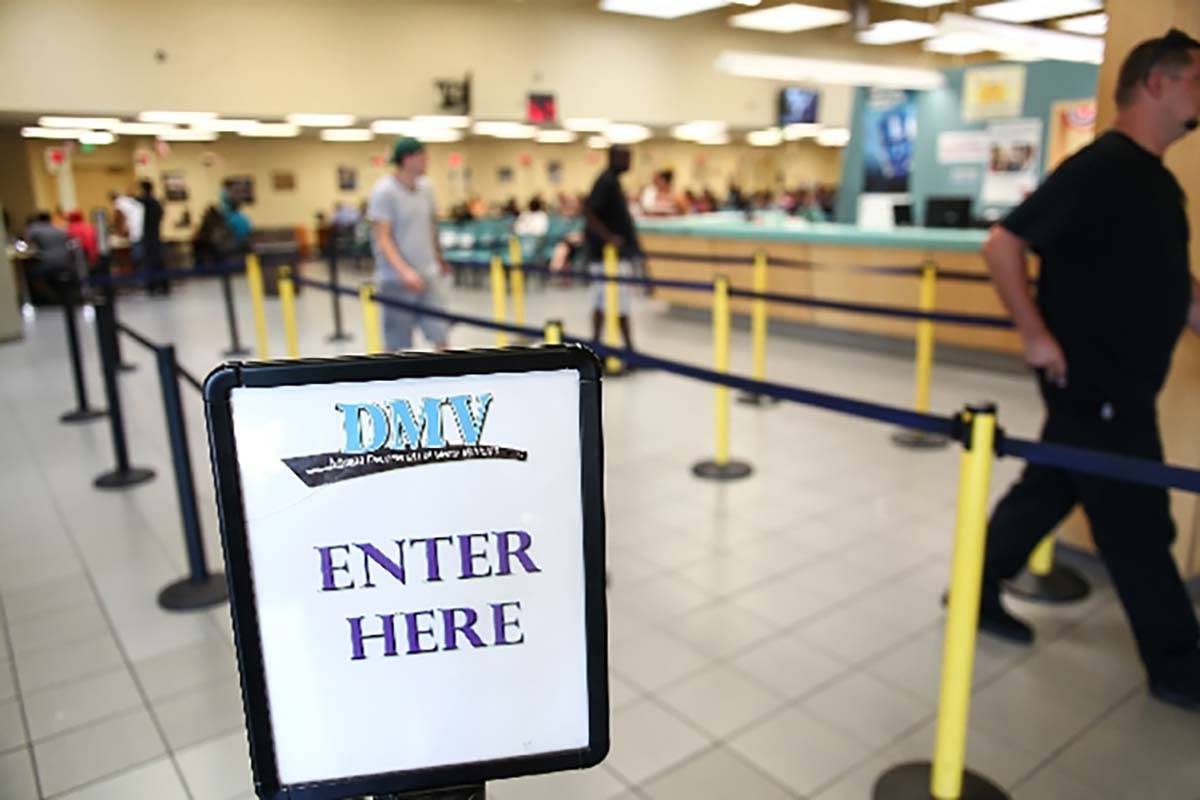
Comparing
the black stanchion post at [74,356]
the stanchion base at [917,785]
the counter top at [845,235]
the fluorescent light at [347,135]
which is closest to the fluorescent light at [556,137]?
the fluorescent light at [347,135]

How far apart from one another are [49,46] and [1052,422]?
1190cm

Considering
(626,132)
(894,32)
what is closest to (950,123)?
(894,32)

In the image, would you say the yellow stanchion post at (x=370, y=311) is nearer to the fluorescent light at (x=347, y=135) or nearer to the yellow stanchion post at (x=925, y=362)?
the yellow stanchion post at (x=925, y=362)

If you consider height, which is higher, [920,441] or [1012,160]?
[1012,160]

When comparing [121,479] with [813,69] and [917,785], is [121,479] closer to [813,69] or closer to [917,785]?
[917,785]

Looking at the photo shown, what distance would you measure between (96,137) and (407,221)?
14.6 meters

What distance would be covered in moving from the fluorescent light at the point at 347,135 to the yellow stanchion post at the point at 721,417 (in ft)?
46.5

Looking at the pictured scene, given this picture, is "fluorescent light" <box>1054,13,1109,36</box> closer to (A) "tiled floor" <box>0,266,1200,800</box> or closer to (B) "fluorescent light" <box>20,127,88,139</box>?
(A) "tiled floor" <box>0,266,1200,800</box>

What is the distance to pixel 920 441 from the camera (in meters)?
4.84

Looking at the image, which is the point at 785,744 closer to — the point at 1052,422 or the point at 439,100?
the point at 1052,422

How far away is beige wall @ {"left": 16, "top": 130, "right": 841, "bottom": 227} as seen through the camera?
18.5m

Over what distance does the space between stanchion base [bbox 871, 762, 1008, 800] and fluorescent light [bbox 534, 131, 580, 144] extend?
17925mm

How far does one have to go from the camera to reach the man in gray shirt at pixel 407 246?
4691mm

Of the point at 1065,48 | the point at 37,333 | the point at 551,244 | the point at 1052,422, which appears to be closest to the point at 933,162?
the point at 1065,48
